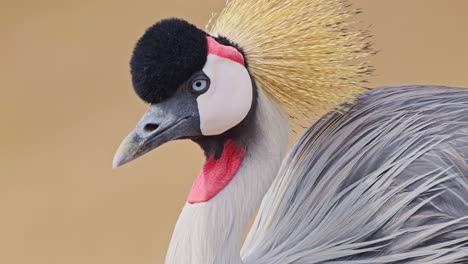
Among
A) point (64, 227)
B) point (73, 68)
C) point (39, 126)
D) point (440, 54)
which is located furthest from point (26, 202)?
point (440, 54)

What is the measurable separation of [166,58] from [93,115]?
1800mm

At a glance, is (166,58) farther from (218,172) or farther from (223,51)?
(218,172)

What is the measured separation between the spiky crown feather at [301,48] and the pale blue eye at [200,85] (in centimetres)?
10

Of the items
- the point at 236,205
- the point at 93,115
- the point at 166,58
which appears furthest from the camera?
the point at 93,115

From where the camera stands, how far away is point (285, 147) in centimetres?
177

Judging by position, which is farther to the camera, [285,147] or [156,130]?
[285,147]

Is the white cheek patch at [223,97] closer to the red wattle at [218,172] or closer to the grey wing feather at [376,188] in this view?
the red wattle at [218,172]

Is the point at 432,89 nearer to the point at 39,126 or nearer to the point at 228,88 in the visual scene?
the point at 228,88

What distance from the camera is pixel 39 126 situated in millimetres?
3355

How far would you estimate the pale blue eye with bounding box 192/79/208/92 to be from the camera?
5.43 feet

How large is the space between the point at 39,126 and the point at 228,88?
178 cm

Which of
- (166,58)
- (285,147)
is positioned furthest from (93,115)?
(166,58)

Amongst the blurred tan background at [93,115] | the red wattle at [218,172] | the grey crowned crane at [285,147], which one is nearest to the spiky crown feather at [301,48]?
the grey crowned crane at [285,147]

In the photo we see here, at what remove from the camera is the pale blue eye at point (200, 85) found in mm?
1654
